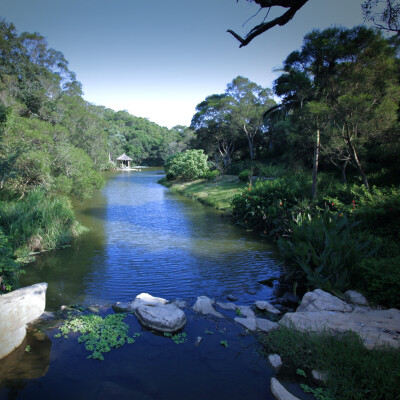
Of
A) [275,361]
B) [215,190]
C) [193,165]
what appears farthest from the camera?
[193,165]

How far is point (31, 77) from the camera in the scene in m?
26.3

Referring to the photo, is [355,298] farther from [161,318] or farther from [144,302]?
[144,302]

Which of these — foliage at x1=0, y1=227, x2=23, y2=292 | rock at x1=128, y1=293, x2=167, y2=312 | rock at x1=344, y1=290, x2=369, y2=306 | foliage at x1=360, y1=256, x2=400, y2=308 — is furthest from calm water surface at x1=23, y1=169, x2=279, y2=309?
foliage at x1=360, y1=256, x2=400, y2=308

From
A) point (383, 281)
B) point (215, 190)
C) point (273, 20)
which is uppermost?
point (273, 20)

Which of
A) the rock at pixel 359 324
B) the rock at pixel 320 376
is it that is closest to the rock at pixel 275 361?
the rock at pixel 320 376

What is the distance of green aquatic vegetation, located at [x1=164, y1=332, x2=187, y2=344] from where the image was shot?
17.5 ft

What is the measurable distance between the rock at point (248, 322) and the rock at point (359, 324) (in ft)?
2.18

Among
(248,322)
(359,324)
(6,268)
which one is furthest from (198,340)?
(6,268)

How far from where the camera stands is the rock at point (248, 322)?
5.65 metres

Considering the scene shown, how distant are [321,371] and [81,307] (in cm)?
512

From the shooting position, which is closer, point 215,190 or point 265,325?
point 265,325

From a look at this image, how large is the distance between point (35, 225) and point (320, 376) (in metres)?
11.1

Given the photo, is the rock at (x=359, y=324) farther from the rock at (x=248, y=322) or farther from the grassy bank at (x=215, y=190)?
the grassy bank at (x=215, y=190)

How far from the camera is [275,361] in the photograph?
454 centimetres
